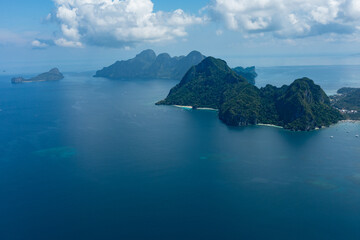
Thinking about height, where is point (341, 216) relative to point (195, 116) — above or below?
below

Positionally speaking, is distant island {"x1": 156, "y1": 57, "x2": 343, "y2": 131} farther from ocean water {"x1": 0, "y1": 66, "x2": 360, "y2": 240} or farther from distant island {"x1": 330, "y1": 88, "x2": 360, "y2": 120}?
distant island {"x1": 330, "y1": 88, "x2": 360, "y2": 120}

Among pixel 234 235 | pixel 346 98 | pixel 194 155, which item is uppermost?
pixel 346 98

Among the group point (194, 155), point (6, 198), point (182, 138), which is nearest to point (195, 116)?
point (182, 138)

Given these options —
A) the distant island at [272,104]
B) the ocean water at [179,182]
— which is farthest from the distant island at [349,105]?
the ocean water at [179,182]

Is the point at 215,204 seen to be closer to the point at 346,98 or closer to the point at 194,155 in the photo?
the point at 194,155

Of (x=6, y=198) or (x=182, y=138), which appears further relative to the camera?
(x=182, y=138)

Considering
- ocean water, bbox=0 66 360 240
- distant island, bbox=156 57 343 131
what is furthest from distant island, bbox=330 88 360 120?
ocean water, bbox=0 66 360 240

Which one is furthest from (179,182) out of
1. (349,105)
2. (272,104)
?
(349,105)

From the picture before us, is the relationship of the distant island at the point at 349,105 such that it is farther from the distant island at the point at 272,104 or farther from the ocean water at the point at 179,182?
the ocean water at the point at 179,182
